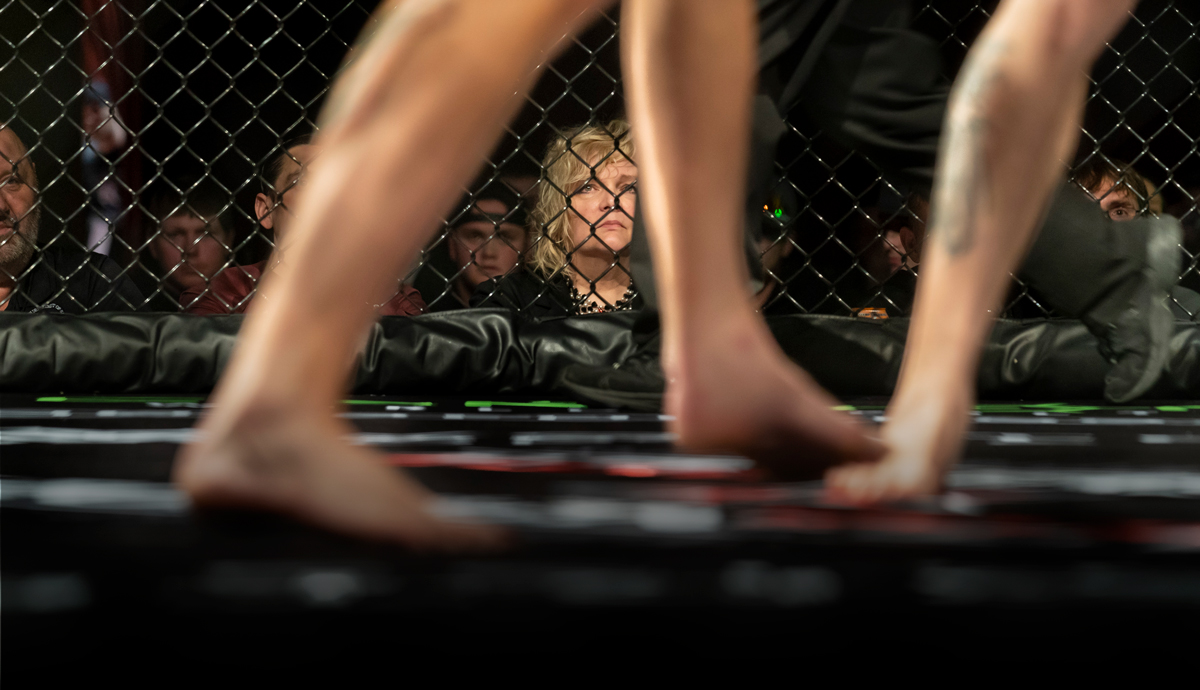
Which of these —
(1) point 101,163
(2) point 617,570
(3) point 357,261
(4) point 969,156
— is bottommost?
(2) point 617,570

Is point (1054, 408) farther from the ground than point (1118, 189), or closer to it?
closer to it

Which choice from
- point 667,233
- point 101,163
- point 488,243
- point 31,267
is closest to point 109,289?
point 31,267

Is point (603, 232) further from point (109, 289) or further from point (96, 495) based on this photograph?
point (96, 495)

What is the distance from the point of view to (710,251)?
0.67 meters

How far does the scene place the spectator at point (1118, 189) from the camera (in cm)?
201

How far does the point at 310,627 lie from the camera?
1.23ft

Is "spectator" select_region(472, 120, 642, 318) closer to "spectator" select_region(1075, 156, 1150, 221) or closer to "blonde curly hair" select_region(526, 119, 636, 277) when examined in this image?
"blonde curly hair" select_region(526, 119, 636, 277)

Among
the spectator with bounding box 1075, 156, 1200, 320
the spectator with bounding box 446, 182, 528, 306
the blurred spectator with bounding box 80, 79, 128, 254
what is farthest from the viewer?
the blurred spectator with bounding box 80, 79, 128, 254

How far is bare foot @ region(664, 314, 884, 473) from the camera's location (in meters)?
0.65

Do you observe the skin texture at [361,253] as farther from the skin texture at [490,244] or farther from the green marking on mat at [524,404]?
the skin texture at [490,244]

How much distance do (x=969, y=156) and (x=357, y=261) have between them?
45 centimetres

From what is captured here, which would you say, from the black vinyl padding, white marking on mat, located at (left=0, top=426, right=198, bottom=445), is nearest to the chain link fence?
the black vinyl padding

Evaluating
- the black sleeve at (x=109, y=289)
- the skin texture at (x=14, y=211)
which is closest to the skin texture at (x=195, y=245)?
the black sleeve at (x=109, y=289)

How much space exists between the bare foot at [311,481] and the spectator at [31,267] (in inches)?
61.3
